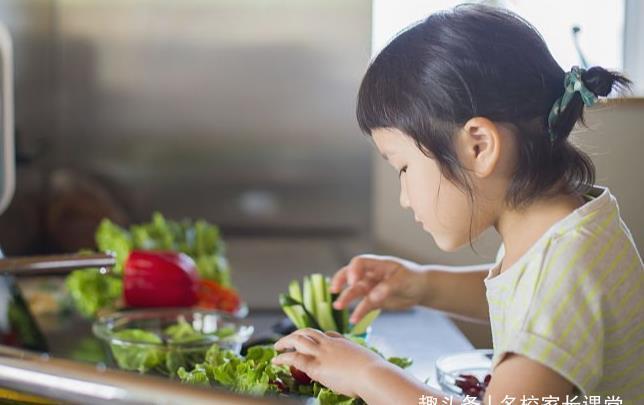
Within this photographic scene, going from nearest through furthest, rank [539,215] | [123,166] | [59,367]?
1. [59,367]
2. [539,215]
3. [123,166]

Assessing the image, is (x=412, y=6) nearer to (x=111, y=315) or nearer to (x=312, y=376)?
(x=111, y=315)

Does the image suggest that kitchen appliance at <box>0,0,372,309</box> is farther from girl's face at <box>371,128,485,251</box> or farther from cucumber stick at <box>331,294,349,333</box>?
girl's face at <box>371,128,485,251</box>

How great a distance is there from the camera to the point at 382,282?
3.96ft

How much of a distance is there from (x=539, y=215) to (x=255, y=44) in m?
1.80

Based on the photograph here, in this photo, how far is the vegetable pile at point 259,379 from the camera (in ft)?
2.70

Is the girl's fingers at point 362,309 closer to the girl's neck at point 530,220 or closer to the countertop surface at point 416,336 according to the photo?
the countertop surface at point 416,336

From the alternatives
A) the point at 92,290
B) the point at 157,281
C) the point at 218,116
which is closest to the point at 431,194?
the point at 157,281

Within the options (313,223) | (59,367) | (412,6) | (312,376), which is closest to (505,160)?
(312,376)

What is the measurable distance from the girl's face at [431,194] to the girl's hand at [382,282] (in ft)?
0.85

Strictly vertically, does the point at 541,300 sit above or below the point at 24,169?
above

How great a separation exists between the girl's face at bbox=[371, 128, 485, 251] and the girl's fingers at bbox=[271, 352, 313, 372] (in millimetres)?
178

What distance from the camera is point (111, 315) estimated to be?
120cm

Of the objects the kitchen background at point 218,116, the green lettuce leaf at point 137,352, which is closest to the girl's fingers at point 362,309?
the green lettuce leaf at point 137,352

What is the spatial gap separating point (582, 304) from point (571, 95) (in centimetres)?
19
